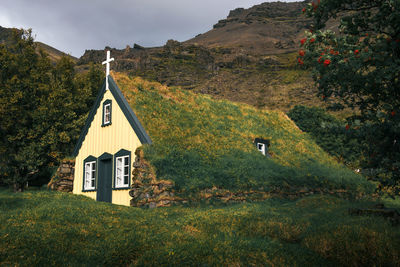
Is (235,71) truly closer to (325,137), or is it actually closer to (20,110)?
(325,137)

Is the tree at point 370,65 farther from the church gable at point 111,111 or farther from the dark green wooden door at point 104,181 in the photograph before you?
the dark green wooden door at point 104,181

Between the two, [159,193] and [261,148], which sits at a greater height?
[261,148]

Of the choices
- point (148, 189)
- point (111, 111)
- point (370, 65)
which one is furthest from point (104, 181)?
point (370, 65)

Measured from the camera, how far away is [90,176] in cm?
1905

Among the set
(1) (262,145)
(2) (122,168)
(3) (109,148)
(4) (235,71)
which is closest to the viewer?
(2) (122,168)

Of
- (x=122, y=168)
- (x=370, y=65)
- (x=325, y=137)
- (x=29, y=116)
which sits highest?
(x=370, y=65)

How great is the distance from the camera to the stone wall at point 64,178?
19.8m

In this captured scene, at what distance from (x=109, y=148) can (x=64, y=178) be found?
4.49 metres

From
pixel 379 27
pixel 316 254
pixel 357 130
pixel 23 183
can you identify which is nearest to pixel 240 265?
pixel 316 254

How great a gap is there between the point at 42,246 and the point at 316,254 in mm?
6326

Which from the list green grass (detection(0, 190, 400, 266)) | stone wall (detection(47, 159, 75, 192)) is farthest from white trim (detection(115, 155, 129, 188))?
green grass (detection(0, 190, 400, 266))

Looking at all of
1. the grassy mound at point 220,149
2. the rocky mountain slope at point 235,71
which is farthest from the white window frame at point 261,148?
the rocky mountain slope at point 235,71

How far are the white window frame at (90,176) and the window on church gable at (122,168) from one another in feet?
8.32

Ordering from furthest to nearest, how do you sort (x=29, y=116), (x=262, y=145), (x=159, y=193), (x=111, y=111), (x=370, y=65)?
(x=29, y=116) < (x=262, y=145) < (x=111, y=111) < (x=159, y=193) < (x=370, y=65)
